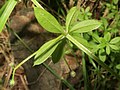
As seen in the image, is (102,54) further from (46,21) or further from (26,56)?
(46,21)

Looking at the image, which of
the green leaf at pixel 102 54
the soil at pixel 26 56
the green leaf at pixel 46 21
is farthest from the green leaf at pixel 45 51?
the soil at pixel 26 56

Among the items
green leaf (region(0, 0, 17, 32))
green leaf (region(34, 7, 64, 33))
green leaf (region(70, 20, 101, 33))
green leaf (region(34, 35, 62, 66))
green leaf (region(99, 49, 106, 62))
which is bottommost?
green leaf (region(99, 49, 106, 62))

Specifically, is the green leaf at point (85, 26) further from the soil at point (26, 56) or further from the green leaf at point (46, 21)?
the soil at point (26, 56)

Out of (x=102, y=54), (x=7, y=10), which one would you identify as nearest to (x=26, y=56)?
(x=102, y=54)

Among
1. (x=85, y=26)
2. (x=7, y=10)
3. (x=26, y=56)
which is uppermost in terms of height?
(x=7, y=10)

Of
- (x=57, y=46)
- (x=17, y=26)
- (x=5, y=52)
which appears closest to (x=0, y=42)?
(x=5, y=52)

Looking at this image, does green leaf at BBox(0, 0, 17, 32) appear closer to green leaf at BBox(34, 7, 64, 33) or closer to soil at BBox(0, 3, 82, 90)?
green leaf at BBox(34, 7, 64, 33)

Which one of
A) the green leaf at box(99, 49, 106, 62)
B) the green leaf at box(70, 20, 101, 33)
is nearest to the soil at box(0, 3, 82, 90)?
the green leaf at box(99, 49, 106, 62)

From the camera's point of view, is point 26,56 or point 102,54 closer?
point 102,54

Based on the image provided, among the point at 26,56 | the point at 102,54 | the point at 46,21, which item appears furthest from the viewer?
the point at 26,56
